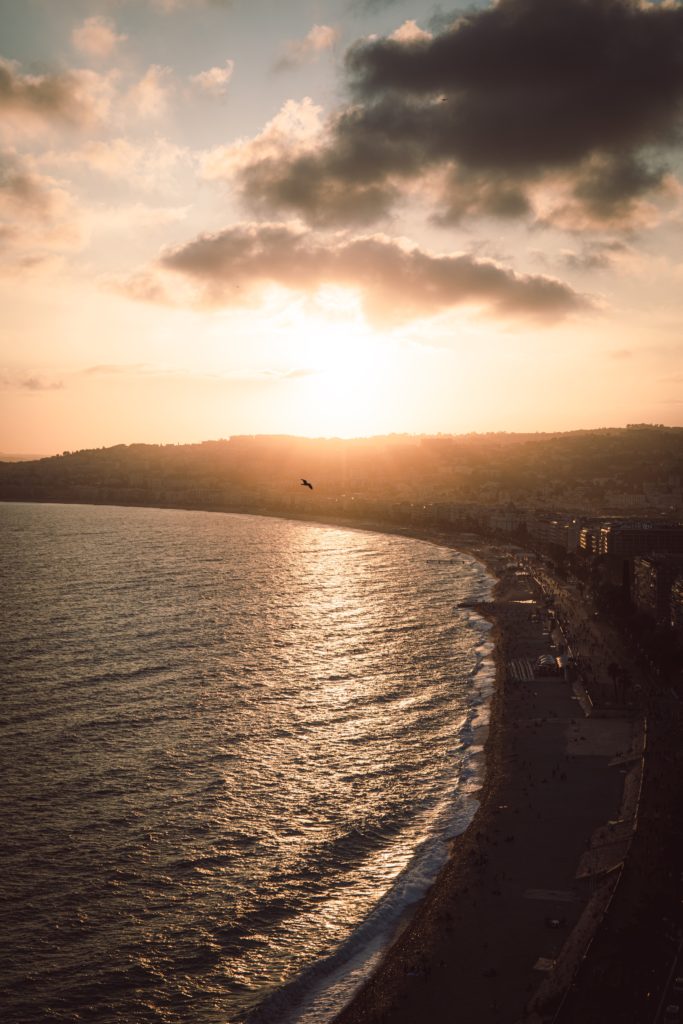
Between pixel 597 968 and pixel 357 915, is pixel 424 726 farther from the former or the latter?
pixel 597 968

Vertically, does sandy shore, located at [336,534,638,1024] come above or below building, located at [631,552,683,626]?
below

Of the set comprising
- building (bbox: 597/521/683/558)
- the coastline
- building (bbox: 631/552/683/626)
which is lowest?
the coastline

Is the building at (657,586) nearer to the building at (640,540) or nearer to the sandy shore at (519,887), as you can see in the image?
the building at (640,540)

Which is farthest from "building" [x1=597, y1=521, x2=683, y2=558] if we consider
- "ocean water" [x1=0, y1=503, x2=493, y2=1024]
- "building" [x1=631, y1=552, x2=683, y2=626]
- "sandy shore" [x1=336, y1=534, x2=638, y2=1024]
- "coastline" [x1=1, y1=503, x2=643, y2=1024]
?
"sandy shore" [x1=336, y1=534, x2=638, y2=1024]

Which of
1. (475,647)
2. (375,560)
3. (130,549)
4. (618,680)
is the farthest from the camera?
(130,549)

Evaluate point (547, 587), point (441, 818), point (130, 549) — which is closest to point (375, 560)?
point (547, 587)

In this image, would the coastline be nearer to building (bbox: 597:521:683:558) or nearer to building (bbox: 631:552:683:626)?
building (bbox: 631:552:683:626)
